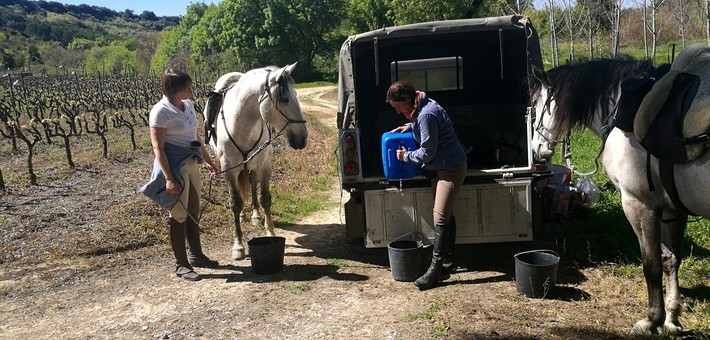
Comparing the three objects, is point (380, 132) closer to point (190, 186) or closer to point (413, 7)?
point (190, 186)

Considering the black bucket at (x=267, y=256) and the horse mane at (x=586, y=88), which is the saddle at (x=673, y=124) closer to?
the horse mane at (x=586, y=88)

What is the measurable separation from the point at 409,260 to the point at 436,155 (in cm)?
94

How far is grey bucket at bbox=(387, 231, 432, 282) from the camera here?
14.5 ft

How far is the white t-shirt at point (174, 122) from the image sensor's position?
428cm

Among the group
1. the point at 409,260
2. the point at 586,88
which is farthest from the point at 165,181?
the point at 586,88

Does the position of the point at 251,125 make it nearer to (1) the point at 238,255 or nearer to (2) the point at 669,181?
(1) the point at 238,255

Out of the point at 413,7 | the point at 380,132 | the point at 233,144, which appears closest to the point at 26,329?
the point at 233,144

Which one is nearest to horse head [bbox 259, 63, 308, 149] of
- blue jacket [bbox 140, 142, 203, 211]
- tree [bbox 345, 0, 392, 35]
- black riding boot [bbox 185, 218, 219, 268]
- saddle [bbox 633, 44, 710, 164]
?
blue jacket [bbox 140, 142, 203, 211]

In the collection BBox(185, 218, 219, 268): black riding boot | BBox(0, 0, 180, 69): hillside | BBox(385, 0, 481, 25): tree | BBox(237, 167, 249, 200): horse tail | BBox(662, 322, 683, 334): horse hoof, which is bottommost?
BBox(662, 322, 683, 334): horse hoof

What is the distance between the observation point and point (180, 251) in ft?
15.8

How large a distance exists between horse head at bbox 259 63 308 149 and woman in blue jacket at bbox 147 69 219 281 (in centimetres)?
71

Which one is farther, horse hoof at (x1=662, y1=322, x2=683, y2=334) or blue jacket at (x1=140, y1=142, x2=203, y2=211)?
blue jacket at (x1=140, y1=142, x2=203, y2=211)

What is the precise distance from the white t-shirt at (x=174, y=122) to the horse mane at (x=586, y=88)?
3.02 meters

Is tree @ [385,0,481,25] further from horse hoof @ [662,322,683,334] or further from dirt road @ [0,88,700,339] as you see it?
horse hoof @ [662,322,683,334]
